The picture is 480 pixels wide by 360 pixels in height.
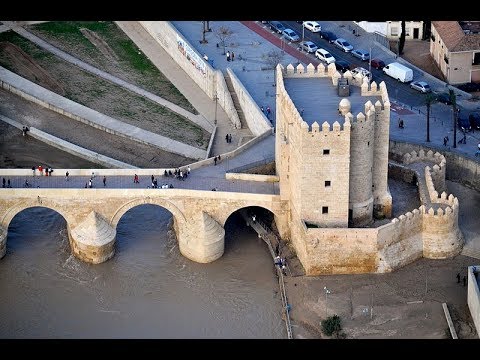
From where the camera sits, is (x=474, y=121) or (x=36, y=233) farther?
(x=474, y=121)

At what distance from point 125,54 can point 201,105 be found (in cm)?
1773

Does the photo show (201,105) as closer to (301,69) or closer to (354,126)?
(301,69)

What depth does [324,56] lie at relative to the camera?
459 feet

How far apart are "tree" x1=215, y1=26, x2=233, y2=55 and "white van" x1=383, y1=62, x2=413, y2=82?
759 inches

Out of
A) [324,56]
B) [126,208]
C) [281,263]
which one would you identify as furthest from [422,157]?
[126,208]

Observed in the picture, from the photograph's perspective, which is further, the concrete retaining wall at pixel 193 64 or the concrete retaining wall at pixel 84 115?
the concrete retaining wall at pixel 193 64

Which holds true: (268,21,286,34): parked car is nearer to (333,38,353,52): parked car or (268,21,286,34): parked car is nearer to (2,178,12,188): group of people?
(333,38,353,52): parked car

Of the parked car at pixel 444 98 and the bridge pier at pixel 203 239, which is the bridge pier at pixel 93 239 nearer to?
the bridge pier at pixel 203 239

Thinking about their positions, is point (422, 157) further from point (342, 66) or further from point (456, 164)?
point (342, 66)

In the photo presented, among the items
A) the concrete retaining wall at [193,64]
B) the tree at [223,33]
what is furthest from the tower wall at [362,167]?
the tree at [223,33]

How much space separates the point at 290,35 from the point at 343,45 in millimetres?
6412

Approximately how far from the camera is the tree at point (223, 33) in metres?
147

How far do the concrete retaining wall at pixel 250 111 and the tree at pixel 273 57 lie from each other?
450cm

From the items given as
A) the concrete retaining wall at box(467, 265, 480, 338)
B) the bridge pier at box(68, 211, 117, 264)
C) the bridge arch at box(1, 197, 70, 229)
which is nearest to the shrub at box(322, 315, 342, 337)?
the concrete retaining wall at box(467, 265, 480, 338)
